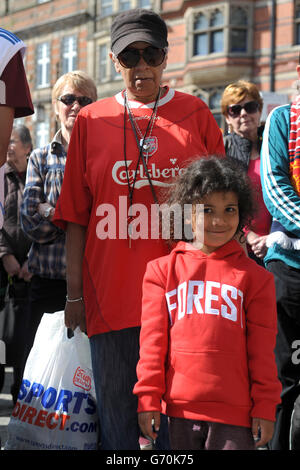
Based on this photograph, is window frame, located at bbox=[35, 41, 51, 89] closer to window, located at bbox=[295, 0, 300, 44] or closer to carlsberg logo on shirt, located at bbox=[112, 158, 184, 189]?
window, located at bbox=[295, 0, 300, 44]

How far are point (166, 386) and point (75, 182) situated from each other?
946mm

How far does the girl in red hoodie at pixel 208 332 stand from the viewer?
8.16ft

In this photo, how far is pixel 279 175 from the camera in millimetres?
→ 3391

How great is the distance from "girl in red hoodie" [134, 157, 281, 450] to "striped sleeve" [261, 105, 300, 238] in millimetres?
569

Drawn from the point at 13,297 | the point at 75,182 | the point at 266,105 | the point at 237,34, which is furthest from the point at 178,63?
the point at 75,182

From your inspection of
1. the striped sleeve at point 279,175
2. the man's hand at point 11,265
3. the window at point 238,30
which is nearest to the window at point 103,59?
the window at point 238,30

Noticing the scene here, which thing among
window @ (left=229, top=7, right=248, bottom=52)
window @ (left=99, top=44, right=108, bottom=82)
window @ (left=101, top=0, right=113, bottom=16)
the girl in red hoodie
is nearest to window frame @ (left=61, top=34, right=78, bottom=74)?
window @ (left=99, top=44, right=108, bottom=82)

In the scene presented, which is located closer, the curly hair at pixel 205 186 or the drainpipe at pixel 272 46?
the curly hair at pixel 205 186

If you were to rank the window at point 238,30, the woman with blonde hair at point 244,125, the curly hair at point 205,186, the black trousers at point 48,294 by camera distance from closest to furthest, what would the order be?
the curly hair at point 205,186 < the black trousers at point 48,294 < the woman with blonde hair at point 244,125 < the window at point 238,30

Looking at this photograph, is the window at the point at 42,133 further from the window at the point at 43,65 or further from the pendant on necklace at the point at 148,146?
the pendant on necklace at the point at 148,146

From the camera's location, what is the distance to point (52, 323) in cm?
309

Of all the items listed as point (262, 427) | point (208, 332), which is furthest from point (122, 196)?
point (262, 427)

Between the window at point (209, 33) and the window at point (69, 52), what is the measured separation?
20.6ft
